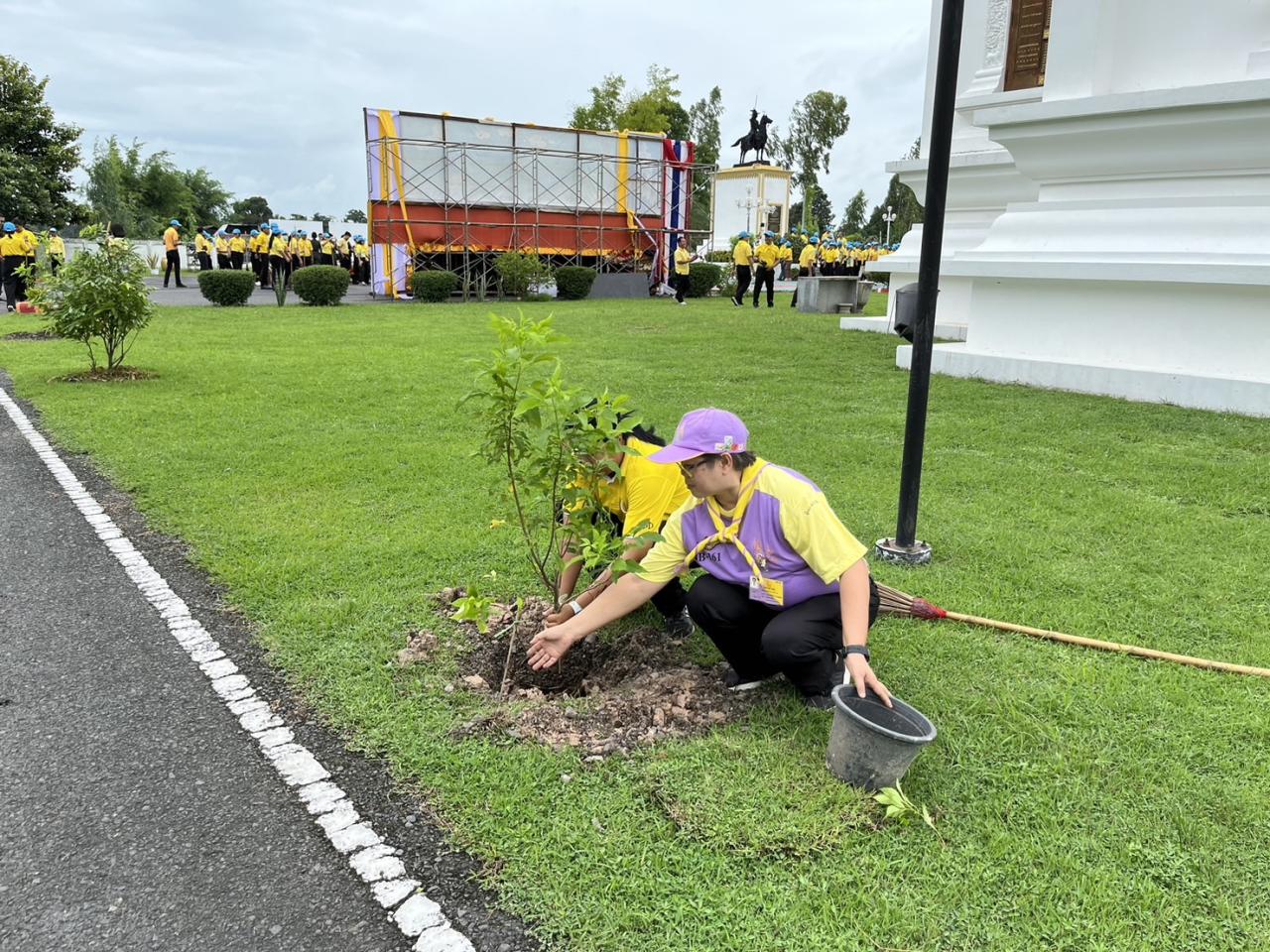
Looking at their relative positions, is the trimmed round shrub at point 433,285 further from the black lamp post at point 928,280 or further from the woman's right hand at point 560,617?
the woman's right hand at point 560,617

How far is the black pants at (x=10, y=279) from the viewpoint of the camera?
17.7 metres

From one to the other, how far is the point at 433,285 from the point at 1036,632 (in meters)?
19.3

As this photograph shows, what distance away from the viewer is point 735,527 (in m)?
2.99

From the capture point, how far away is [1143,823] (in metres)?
2.50

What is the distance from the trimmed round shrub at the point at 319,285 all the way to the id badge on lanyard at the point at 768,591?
1848 centimetres

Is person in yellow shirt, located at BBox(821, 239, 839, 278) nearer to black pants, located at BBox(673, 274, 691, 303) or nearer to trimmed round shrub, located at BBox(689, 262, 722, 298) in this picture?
trimmed round shrub, located at BBox(689, 262, 722, 298)

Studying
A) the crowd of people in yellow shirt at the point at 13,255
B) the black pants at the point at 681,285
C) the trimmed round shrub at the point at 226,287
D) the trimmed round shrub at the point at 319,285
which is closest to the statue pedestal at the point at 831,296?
the black pants at the point at 681,285

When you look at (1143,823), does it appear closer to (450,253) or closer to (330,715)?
(330,715)

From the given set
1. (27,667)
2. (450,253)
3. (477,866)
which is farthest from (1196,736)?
(450,253)

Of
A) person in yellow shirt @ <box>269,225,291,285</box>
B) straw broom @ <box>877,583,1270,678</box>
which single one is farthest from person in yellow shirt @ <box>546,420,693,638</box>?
person in yellow shirt @ <box>269,225,291,285</box>

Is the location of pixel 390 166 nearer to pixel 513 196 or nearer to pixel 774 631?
pixel 513 196

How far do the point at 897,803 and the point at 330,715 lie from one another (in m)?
1.92

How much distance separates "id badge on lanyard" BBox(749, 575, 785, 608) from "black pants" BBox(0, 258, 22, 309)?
771 inches

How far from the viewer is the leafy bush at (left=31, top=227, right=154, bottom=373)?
357 inches
